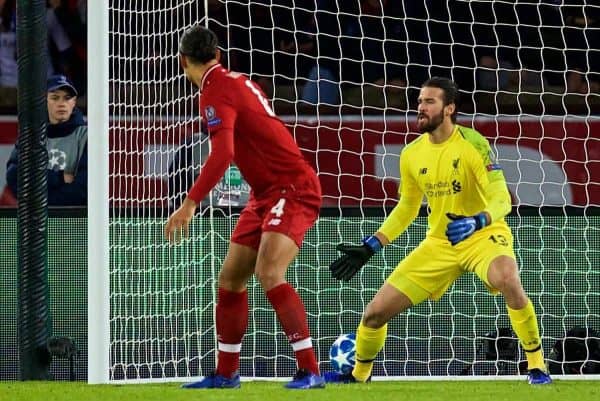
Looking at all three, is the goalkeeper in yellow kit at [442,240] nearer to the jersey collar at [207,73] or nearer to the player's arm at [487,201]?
the player's arm at [487,201]

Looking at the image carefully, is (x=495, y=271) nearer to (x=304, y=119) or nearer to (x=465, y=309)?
(x=465, y=309)

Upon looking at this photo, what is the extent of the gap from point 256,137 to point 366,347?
178 cm

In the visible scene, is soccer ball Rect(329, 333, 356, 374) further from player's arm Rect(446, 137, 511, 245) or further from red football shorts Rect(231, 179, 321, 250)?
red football shorts Rect(231, 179, 321, 250)

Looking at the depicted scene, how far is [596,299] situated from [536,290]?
409mm

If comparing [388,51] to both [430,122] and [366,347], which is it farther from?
[366,347]

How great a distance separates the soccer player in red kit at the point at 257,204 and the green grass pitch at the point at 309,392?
9.7 inches

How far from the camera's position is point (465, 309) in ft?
34.3

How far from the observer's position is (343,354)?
31.2 ft

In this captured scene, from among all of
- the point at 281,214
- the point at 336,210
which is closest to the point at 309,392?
the point at 281,214

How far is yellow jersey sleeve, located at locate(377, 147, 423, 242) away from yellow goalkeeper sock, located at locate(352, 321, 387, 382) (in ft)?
1.74

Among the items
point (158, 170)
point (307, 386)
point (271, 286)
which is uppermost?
point (158, 170)

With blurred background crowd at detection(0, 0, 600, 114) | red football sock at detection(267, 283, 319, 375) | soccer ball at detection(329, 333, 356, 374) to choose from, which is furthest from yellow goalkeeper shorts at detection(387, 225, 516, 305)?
blurred background crowd at detection(0, 0, 600, 114)

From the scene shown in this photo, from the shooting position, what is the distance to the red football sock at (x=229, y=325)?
7.97 metres

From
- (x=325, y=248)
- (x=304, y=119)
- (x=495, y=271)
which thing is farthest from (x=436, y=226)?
(x=304, y=119)
